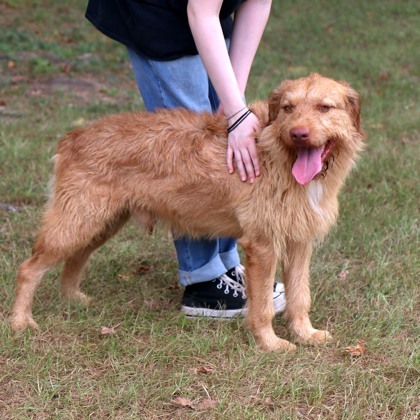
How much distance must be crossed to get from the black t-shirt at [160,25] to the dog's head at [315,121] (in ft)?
2.27

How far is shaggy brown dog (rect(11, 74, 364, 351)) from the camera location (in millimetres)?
3885

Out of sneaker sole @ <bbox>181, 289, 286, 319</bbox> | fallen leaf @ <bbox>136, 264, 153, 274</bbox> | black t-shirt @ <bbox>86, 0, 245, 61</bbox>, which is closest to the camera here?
black t-shirt @ <bbox>86, 0, 245, 61</bbox>

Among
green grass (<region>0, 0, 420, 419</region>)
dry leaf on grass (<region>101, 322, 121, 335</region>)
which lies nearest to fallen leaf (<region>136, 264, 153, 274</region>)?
green grass (<region>0, 0, 420, 419</region>)

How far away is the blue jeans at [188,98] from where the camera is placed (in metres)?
4.31

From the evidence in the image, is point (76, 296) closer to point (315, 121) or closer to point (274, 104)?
point (274, 104)

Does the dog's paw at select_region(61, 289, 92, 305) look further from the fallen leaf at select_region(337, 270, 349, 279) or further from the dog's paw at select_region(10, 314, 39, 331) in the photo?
Answer: the fallen leaf at select_region(337, 270, 349, 279)

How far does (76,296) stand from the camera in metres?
4.66

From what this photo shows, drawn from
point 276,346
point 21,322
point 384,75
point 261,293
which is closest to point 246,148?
point 261,293

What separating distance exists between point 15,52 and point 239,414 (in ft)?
30.2

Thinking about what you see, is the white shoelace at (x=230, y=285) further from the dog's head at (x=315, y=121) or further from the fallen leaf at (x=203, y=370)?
the dog's head at (x=315, y=121)

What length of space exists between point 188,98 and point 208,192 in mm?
621

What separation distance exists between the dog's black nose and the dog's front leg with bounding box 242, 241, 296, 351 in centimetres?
70

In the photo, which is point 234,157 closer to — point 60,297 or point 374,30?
point 60,297

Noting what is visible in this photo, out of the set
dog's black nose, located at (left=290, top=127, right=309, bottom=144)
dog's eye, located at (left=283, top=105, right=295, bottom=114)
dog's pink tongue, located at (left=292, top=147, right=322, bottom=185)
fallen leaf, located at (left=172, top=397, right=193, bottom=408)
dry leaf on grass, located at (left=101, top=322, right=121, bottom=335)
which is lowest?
dry leaf on grass, located at (left=101, top=322, right=121, bottom=335)
